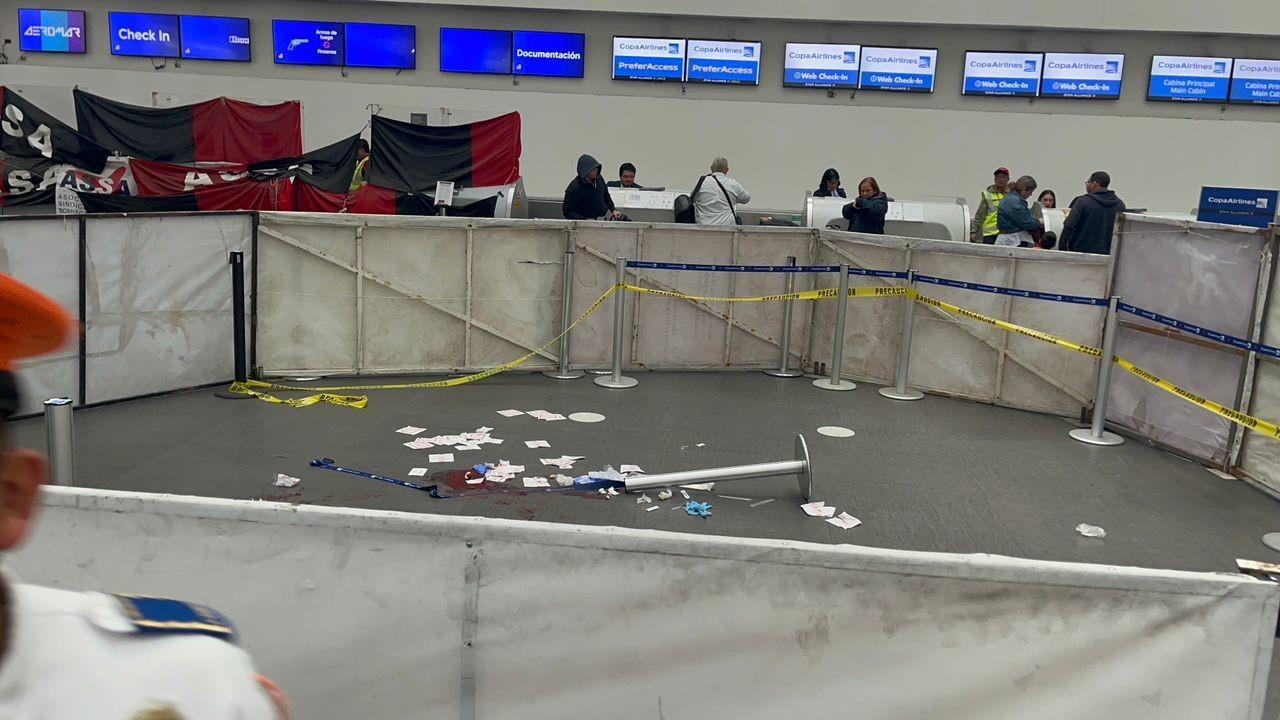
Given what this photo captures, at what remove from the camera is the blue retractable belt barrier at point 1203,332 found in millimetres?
8196

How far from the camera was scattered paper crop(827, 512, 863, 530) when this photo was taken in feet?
23.9

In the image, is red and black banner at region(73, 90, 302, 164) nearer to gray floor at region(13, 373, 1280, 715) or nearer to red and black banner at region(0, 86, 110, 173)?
red and black banner at region(0, 86, 110, 173)

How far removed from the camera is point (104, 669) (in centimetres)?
128

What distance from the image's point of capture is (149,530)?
9.96 ft

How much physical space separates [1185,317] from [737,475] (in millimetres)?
4932

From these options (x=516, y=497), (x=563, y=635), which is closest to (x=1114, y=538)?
(x=516, y=497)

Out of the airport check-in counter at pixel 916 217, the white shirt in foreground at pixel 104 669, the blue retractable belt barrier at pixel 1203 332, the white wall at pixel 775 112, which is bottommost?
the blue retractable belt barrier at pixel 1203 332

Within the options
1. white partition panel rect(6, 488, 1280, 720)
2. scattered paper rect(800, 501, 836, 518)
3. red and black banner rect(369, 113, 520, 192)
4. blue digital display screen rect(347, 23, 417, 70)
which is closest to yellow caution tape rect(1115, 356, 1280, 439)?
scattered paper rect(800, 501, 836, 518)

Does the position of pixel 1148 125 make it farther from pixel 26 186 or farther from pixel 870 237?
pixel 26 186

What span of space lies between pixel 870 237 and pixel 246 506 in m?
9.86

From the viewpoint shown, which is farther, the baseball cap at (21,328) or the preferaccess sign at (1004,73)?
the preferaccess sign at (1004,73)

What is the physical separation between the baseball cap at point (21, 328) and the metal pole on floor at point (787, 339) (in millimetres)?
11301

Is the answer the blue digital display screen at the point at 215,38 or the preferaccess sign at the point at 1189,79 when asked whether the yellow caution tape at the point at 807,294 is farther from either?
the blue digital display screen at the point at 215,38

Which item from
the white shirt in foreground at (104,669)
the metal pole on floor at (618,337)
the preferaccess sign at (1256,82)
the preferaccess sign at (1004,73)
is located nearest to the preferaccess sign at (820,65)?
the preferaccess sign at (1004,73)
